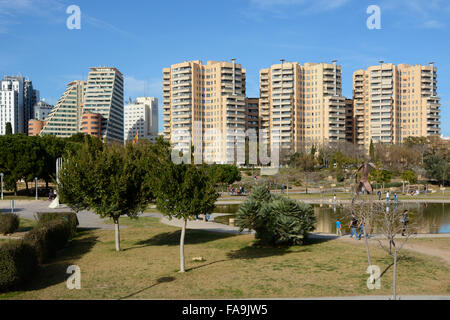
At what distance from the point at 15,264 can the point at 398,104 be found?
470 ft

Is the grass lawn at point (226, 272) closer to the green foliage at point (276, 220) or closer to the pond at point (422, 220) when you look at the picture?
the green foliage at point (276, 220)

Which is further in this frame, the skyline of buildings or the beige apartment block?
the beige apartment block

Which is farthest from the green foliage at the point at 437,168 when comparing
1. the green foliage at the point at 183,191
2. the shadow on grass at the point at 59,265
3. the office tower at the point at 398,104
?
the shadow on grass at the point at 59,265

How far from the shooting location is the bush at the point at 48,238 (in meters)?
17.8

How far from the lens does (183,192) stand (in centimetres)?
1645

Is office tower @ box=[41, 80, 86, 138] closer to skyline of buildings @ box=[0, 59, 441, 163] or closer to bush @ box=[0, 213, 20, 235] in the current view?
skyline of buildings @ box=[0, 59, 441, 163]

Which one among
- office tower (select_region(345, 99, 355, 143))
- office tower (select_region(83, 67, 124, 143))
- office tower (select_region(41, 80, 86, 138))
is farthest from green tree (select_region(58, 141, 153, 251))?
office tower (select_region(41, 80, 86, 138))

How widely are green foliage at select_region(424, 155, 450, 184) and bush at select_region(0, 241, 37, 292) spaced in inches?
Answer: 2940

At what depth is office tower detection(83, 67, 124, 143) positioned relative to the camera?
18475 cm

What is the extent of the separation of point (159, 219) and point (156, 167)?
16584 mm

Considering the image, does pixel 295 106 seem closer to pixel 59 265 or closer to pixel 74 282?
pixel 59 265

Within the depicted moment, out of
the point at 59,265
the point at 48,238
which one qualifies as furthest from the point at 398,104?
the point at 59,265

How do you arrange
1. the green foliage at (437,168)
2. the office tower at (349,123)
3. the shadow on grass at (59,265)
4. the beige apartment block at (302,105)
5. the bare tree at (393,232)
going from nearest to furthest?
the bare tree at (393,232)
the shadow on grass at (59,265)
the green foliage at (437,168)
the beige apartment block at (302,105)
the office tower at (349,123)

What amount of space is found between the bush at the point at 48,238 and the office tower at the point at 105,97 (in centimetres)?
16602
